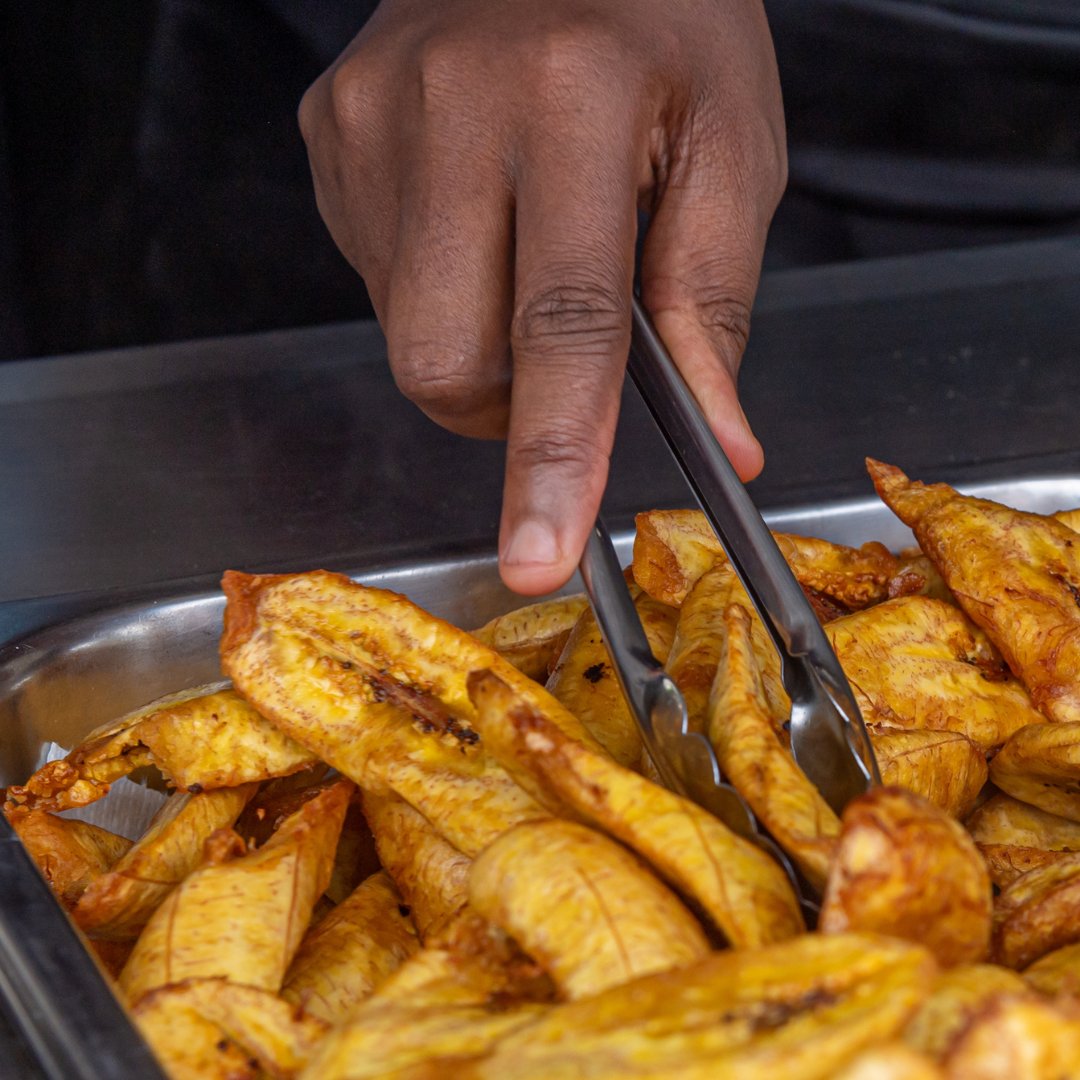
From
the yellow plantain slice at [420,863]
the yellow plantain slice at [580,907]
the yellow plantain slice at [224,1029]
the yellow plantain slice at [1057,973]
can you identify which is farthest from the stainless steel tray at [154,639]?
the yellow plantain slice at [1057,973]

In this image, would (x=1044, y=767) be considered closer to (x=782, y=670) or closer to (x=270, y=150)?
(x=782, y=670)

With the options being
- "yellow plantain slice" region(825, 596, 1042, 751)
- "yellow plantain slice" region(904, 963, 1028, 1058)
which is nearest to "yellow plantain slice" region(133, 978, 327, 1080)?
"yellow plantain slice" region(904, 963, 1028, 1058)

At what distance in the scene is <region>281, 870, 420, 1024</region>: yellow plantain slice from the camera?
1.00 meters

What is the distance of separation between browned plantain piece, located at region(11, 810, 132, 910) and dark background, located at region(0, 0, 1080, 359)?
232 cm

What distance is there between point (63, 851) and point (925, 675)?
2.92ft

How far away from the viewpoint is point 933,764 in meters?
1.20

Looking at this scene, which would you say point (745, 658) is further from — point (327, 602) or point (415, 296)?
point (415, 296)

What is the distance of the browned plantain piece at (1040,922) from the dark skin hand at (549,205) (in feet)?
1.66

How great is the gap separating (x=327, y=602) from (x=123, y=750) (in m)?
0.27

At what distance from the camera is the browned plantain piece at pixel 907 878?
0.78 meters

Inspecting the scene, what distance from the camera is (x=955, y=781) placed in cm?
122

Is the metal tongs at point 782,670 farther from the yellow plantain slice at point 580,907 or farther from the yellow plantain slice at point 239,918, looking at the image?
the yellow plantain slice at point 239,918

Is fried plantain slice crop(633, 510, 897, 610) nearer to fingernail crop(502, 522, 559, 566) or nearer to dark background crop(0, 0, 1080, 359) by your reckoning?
fingernail crop(502, 522, 559, 566)

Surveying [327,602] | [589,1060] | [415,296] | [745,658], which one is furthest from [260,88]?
[589,1060]
